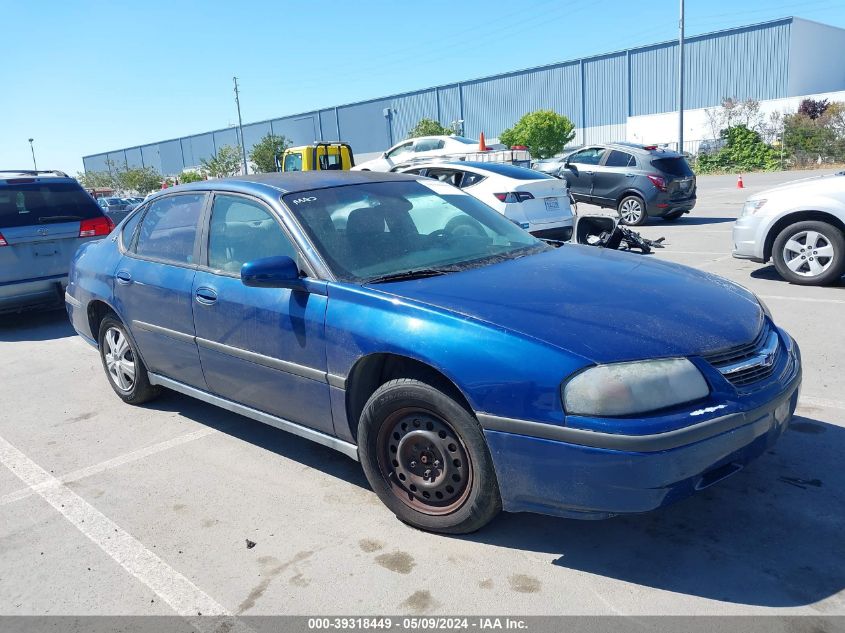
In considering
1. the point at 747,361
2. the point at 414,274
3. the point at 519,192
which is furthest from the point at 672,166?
the point at 747,361

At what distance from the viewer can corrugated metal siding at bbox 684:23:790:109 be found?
51.7 m

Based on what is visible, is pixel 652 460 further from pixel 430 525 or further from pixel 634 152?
pixel 634 152

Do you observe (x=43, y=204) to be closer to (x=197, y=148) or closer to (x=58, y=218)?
(x=58, y=218)

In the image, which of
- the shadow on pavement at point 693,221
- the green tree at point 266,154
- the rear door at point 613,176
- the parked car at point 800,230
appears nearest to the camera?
the parked car at point 800,230

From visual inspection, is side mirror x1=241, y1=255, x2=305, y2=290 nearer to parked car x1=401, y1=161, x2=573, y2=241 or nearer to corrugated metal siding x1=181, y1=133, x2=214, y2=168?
parked car x1=401, y1=161, x2=573, y2=241

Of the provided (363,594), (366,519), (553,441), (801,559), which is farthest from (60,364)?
(801,559)

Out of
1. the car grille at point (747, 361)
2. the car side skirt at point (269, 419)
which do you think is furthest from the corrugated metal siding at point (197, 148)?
the car grille at point (747, 361)

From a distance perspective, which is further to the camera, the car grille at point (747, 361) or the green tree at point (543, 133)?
the green tree at point (543, 133)

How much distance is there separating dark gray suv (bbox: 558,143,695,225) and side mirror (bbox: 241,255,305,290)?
11.5m

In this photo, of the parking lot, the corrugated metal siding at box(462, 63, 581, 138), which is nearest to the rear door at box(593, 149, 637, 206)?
the parking lot

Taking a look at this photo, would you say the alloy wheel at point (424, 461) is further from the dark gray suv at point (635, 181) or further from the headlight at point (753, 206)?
the dark gray suv at point (635, 181)

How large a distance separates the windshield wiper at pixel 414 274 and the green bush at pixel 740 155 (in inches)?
1599

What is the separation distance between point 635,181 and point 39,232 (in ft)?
34.3

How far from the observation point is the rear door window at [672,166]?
13750 millimetres
